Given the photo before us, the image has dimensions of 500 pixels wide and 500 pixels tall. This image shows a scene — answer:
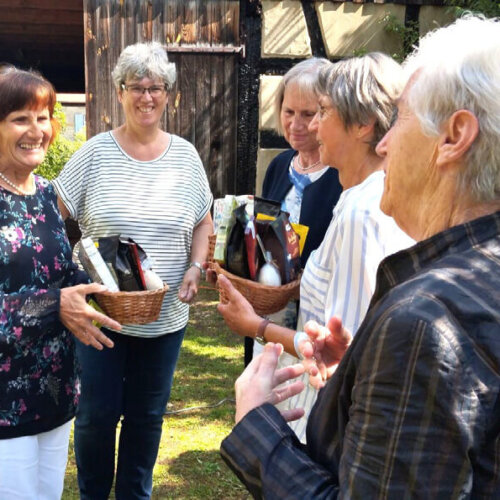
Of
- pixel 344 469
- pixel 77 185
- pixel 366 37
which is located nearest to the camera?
pixel 344 469

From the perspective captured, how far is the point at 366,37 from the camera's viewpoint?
567cm

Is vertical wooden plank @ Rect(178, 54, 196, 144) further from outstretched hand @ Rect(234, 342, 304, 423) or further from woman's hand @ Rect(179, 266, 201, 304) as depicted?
outstretched hand @ Rect(234, 342, 304, 423)

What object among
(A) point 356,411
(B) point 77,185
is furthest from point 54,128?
(A) point 356,411

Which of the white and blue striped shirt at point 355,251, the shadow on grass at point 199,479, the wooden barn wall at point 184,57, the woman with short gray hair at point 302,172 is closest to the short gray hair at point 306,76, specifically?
the woman with short gray hair at point 302,172

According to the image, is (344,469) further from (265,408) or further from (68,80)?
(68,80)

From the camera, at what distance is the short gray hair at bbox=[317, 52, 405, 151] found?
6.15 ft

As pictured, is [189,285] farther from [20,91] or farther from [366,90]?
[366,90]

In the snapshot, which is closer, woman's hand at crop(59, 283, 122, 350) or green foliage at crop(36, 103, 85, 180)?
woman's hand at crop(59, 283, 122, 350)

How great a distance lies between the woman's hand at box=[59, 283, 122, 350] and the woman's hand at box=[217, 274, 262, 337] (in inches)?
16.3

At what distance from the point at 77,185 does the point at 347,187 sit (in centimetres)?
125

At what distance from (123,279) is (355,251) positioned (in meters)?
0.97

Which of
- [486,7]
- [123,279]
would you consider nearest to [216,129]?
[486,7]

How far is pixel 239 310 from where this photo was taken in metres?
2.02

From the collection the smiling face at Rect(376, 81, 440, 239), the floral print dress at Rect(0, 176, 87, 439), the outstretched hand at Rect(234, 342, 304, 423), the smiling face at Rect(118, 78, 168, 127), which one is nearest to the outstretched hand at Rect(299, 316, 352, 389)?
the outstretched hand at Rect(234, 342, 304, 423)
